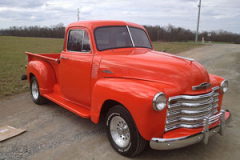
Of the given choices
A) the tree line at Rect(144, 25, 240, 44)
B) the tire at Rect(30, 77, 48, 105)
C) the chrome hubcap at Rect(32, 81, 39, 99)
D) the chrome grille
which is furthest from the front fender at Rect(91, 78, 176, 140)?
the tree line at Rect(144, 25, 240, 44)

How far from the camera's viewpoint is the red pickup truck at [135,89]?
8.37ft

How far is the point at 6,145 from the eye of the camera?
131 inches

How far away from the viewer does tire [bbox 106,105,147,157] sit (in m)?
2.73

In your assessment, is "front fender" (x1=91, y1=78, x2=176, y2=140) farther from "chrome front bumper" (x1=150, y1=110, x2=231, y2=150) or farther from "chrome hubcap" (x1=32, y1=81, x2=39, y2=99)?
"chrome hubcap" (x1=32, y1=81, x2=39, y2=99)

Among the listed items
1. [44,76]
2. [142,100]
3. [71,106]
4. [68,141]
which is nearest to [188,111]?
[142,100]

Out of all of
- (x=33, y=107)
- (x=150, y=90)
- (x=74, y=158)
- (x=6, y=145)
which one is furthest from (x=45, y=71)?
(x=150, y=90)

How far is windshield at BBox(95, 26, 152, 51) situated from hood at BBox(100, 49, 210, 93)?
16.1 inches

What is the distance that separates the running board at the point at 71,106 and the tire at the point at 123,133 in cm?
59

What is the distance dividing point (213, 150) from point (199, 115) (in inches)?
31.4

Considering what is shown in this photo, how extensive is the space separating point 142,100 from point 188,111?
2.22 ft

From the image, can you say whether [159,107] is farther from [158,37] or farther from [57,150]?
[158,37]

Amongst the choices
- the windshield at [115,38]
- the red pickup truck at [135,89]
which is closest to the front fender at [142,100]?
the red pickup truck at [135,89]

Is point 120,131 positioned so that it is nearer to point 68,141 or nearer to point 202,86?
point 68,141

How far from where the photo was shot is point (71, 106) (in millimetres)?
4008
